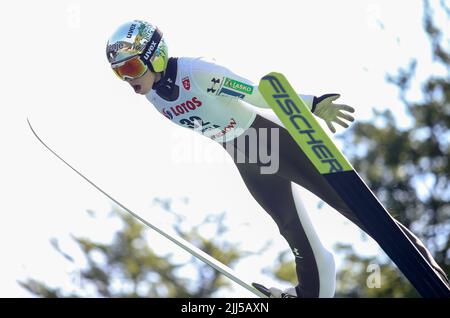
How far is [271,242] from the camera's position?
18797mm

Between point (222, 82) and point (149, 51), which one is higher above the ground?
point (149, 51)

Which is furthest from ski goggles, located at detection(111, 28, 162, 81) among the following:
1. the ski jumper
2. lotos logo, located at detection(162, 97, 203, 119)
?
lotos logo, located at detection(162, 97, 203, 119)

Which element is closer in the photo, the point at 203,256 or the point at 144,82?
the point at 144,82

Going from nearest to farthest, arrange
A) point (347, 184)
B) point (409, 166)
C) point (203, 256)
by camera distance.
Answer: point (347, 184), point (203, 256), point (409, 166)

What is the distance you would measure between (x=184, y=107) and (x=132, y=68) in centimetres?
49

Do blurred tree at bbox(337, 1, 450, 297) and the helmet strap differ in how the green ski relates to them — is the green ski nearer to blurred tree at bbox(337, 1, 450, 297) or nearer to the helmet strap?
the helmet strap

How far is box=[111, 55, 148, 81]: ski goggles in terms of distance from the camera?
6.64 metres

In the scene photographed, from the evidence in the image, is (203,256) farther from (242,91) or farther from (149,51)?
(149,51)

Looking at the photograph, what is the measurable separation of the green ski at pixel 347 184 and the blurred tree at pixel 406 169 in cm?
931

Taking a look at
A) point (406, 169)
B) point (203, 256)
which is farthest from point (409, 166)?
point (203, 256)

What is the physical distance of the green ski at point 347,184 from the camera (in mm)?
→ 6203

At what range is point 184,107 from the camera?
6.69 meters

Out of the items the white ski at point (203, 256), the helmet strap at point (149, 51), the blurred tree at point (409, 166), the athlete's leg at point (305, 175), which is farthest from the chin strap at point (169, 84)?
the blurred tree at point (409, 166)
